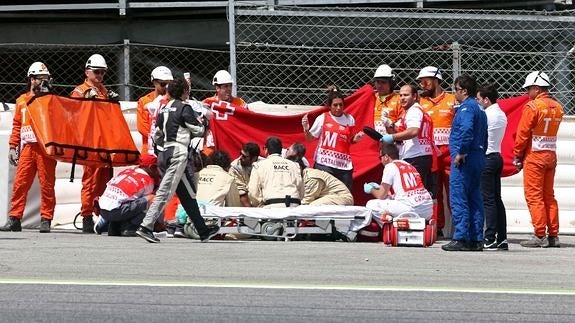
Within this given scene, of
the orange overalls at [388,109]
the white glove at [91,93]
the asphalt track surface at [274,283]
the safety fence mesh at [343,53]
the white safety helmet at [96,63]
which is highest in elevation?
the safety fence mesh at [343,53]

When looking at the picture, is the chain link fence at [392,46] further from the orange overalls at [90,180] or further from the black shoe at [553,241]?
the black shoe at [553,241]

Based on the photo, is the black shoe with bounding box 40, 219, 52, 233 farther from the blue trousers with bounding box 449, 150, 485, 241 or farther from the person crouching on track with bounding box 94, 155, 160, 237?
the blue trousers with bounding box 449, 150, 485, 241

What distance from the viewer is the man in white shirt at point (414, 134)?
44.9 ft

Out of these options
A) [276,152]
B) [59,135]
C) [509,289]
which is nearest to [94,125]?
[59,135]

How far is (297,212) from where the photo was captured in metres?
13.3

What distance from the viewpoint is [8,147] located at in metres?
14.8

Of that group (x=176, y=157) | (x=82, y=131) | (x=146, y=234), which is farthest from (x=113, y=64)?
(x=146, y=234)

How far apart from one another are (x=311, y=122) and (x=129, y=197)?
2521 mm

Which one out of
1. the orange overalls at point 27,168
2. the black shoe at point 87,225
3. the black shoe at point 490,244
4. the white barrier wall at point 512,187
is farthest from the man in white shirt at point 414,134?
the orange overalls at point 27,168

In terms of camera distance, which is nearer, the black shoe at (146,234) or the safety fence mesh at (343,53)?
the black shoe at (146,234)

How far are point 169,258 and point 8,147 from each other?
4.71 metres

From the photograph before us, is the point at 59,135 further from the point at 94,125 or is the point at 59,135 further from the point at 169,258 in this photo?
the point at 169,258

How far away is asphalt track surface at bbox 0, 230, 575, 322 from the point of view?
7590 millimetres

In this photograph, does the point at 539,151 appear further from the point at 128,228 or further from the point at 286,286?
the point at 286,286
